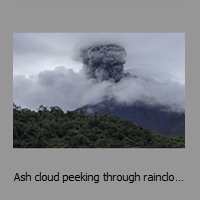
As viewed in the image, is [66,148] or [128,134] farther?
[128,134]

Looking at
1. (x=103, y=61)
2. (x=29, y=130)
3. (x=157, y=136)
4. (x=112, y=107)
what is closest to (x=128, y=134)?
(x=157, y=136)

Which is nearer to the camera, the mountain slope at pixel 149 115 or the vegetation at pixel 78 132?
the vegetation at pixel 78 132

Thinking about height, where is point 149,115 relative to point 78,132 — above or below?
above

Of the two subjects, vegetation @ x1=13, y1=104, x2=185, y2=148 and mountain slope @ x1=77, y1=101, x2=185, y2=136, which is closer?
vegetation @ x1=13, y1=104, x2=185, y2=148

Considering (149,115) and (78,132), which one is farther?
(149,115)
